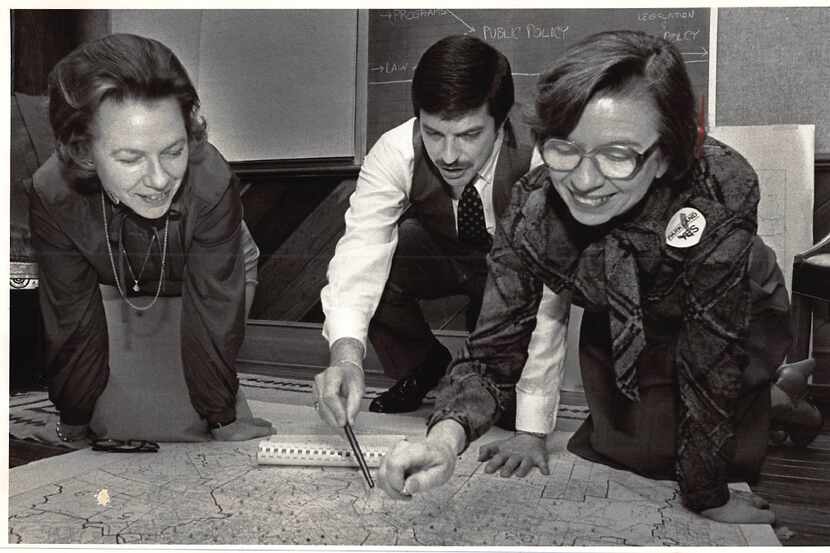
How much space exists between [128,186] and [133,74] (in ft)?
0.68

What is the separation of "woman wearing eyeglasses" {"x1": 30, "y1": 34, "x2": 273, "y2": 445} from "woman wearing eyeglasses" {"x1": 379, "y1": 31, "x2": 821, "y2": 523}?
48 cm

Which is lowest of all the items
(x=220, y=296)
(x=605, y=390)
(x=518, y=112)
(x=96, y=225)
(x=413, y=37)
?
(x=605, y=390)

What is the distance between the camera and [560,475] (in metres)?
1.43

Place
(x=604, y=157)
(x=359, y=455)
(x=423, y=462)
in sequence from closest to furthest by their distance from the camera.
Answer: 1. (x=423, y=462)
2. (x=604, y=157)
3. (x=359, y=455)

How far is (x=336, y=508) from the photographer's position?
1.40 metres

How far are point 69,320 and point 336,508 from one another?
Answer: 0.64m

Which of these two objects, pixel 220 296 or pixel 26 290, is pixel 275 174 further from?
pixel 26 290

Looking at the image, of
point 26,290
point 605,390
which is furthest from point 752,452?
point 26,290

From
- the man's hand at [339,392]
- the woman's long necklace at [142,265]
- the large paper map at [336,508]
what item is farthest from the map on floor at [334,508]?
the woman's long necklace at [142,265]

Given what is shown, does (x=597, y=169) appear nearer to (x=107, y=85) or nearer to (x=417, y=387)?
(x=417, y=387)

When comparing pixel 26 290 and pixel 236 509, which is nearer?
pixel 236 509

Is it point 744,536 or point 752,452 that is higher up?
point 752,452

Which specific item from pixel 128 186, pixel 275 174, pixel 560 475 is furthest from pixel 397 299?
pixel 128 186

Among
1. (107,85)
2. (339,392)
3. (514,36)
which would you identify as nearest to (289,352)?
(339,392)
